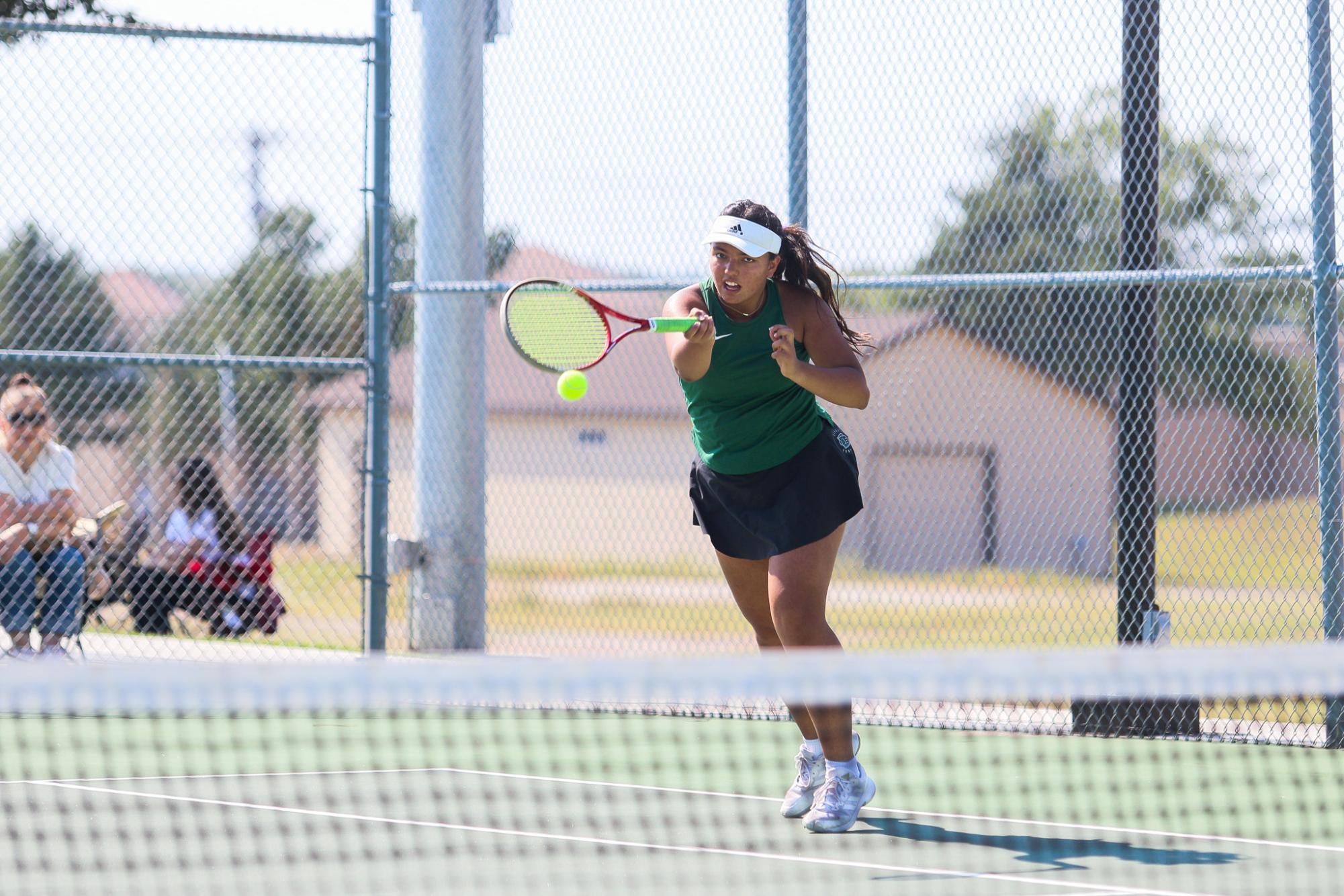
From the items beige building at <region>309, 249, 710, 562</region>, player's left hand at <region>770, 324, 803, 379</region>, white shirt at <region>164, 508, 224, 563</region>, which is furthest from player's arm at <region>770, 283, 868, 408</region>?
white shirt at <region>164, 508, 224, 563</region>

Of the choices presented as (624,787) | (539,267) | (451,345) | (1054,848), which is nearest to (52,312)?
(451,345)

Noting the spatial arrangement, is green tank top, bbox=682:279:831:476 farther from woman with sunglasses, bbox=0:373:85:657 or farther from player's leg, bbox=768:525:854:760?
woman with sunglasses, bbox=0:373:85:657

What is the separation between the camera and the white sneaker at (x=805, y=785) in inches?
178

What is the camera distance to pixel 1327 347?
5934mm

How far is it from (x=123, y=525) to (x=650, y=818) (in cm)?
755

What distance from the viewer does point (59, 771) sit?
5.21 meters

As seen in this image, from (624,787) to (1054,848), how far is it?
1.36 m

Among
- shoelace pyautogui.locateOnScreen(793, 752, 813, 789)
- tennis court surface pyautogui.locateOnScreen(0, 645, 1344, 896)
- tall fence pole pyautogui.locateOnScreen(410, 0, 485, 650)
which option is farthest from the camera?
tall fence pole pyautogui.locateOnScreen(410, 0, 485, 650)

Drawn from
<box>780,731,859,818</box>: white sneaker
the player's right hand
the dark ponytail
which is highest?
the dark ponytail

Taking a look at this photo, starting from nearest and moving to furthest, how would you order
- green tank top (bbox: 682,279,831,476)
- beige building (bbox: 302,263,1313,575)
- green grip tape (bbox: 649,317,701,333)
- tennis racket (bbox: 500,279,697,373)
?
green grip tape (bbox: 649,317,701,333), green tank top (bbox: 682,279,831,476), tennis racket (bbox: 500,279,697,373), beige building (bbox: 302,263,1313,575)

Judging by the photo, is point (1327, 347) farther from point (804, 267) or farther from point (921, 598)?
point (921, 598)

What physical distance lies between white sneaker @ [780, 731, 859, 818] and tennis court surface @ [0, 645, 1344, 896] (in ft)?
0.15

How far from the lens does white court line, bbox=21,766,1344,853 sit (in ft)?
14.2

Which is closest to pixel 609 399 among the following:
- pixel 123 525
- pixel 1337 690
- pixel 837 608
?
pixel 837 608
